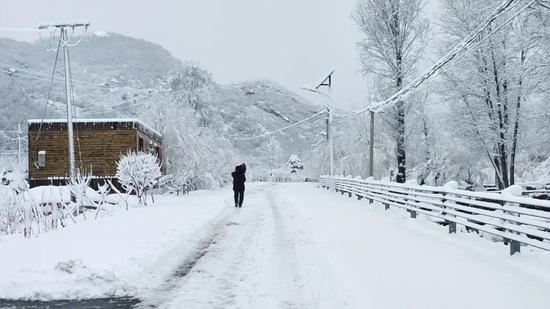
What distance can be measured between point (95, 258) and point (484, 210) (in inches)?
261

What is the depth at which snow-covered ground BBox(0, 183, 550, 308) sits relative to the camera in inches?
231

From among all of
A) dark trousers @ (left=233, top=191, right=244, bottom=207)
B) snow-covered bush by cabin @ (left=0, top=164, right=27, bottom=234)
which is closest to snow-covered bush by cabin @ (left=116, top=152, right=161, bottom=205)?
dark trousers @ (left=233, top=191, right=244, bottom=207)

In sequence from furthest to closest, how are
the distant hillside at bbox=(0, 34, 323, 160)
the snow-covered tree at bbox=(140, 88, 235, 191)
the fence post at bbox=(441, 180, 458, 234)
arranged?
the distant hillside at bbox=(0, 34, 323, 160) < the snow-covered tree at bbox=(140, 88, 235, 191) < the fence post at bbox=(441, 180, 458, 234)

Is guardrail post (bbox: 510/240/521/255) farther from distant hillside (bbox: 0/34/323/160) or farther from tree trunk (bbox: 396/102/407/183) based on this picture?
distant hillside (bbox: 0/34/323/160)

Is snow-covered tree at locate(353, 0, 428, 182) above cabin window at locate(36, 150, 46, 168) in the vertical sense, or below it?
above

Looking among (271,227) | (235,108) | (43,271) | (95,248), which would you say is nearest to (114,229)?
(95,248)

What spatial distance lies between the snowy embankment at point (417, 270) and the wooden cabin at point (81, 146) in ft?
71.5

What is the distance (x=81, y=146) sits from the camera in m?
31.0

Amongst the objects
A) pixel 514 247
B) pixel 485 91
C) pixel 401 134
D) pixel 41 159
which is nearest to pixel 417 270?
pixel 514 247

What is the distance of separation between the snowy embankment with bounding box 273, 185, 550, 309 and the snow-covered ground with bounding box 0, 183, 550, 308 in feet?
0.05

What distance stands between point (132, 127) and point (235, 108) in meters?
113

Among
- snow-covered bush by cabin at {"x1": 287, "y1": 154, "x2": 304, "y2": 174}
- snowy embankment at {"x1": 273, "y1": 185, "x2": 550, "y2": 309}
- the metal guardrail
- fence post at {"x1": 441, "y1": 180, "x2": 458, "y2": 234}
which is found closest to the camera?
snowy embankment at {"x1": 273, "y1": 185, "x2": 550, "y2": 309}

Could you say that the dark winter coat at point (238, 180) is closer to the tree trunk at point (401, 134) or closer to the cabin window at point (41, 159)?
the tree trunk at point (401, 134)

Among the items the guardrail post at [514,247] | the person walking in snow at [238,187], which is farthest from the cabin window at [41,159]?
the guardrail post at [514,247]
